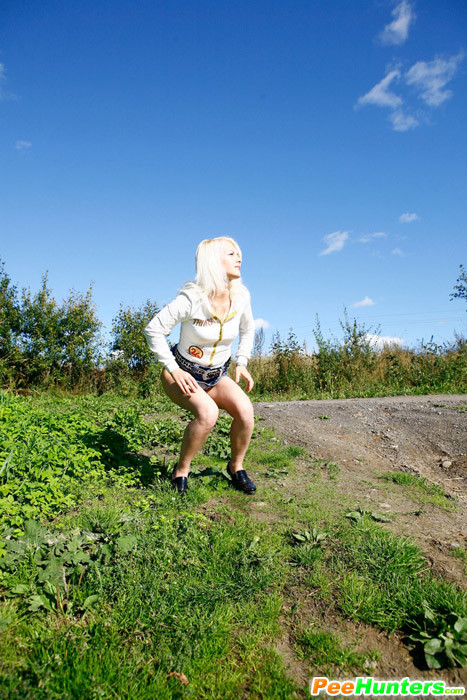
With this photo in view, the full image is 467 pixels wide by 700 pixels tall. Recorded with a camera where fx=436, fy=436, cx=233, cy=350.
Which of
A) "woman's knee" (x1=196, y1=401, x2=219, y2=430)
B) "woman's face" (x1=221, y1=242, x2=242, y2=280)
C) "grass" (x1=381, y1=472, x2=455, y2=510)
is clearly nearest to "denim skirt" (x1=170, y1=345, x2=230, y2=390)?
"woman's knee" (x1=196, y1=401, x2=219, y2=430)

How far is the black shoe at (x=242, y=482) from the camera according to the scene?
3.66 m

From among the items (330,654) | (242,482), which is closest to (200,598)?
(330,654)

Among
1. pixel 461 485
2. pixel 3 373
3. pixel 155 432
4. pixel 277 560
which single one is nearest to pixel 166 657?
pixel 277 560

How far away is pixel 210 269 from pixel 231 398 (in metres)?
1.03

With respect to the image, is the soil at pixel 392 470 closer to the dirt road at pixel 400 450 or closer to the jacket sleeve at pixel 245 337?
the dirt road at pixel 400 450

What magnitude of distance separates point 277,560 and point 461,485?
9.49ft

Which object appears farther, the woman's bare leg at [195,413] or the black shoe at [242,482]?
the black shoe at [242,482]

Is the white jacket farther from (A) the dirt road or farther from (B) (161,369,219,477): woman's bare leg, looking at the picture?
(A) the dirt road

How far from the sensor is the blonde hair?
3.37 metres

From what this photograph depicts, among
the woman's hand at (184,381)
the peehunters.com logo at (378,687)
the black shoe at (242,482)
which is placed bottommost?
the peehunters.com logo at (378,687)

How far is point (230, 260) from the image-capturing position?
3441mm

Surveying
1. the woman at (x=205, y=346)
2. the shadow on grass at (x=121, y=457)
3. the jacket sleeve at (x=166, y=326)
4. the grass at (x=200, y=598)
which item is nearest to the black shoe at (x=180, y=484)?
the woman at (x=205, y=346)

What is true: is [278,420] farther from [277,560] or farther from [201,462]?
[277,560]

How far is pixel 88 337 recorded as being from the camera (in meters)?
12.9
